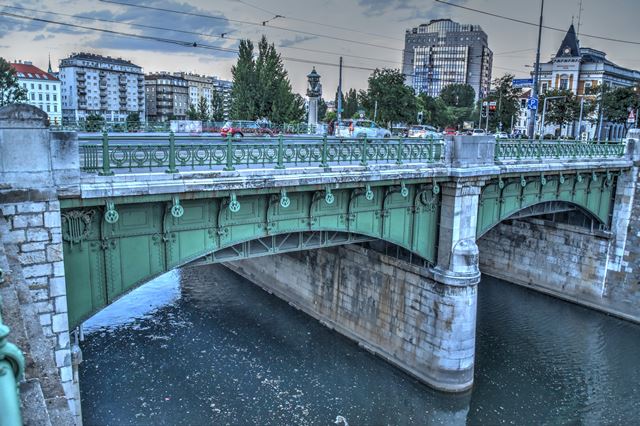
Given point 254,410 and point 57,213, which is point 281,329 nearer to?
point 254,410

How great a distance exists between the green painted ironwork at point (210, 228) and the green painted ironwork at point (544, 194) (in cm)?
328

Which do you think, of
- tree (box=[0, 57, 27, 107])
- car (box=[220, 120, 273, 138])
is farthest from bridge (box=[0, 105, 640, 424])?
tree (box=[0, 57, 27, 107])

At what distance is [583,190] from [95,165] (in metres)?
23.0

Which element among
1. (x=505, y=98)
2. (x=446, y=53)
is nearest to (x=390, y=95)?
(x=505, y=98)

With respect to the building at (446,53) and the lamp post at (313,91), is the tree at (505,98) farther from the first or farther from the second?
the building at (446,53)

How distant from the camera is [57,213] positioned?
1012 centimetres

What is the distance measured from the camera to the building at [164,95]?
464 ft

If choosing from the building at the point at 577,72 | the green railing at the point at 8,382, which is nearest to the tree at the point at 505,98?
the building at the point at 577,72

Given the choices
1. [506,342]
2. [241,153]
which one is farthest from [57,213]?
[506,342]

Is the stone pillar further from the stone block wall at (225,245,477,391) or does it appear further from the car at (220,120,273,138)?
the car at (220,120,273,138)

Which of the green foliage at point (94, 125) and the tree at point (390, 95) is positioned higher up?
the tree at point (390, 95)

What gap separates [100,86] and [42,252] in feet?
412

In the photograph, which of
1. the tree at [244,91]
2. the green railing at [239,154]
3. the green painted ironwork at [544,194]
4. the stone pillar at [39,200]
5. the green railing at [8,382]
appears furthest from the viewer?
the tree at [244,91]

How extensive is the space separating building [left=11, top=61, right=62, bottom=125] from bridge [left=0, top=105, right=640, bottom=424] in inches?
3485
